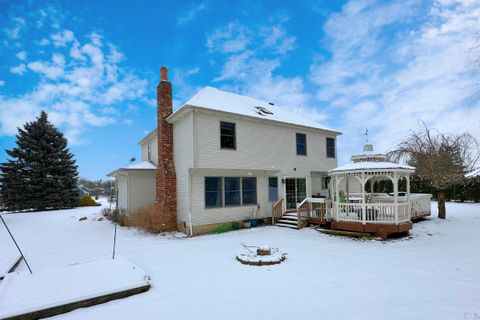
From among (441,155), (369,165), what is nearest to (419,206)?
(441,155)

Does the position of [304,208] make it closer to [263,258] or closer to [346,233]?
[346,233]

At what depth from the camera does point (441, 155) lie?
13617mm

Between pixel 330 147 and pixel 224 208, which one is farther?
pixel 330 147

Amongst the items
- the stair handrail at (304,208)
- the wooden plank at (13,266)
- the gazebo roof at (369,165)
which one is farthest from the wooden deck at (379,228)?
the wooden plank at (13,266)

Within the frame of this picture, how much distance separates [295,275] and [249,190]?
7.54 metres

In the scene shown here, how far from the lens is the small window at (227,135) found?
1205cm

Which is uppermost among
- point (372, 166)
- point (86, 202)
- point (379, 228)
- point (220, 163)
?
point (220, 163)

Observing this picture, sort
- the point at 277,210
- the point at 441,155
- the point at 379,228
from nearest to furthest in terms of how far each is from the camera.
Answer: the point at 379,228
the point at 441,155
the point at 277,210

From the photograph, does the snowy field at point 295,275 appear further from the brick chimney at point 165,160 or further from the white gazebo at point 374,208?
the brick chimney at point 165,160

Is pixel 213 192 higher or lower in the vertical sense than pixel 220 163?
lower

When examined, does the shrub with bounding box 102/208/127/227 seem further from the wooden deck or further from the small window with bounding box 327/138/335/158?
the small window with bounding box 327/138/335/158

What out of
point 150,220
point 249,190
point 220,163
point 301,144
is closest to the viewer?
point 150,220

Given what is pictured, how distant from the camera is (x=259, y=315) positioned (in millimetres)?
4039

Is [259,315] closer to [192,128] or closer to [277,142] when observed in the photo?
[192,128]
